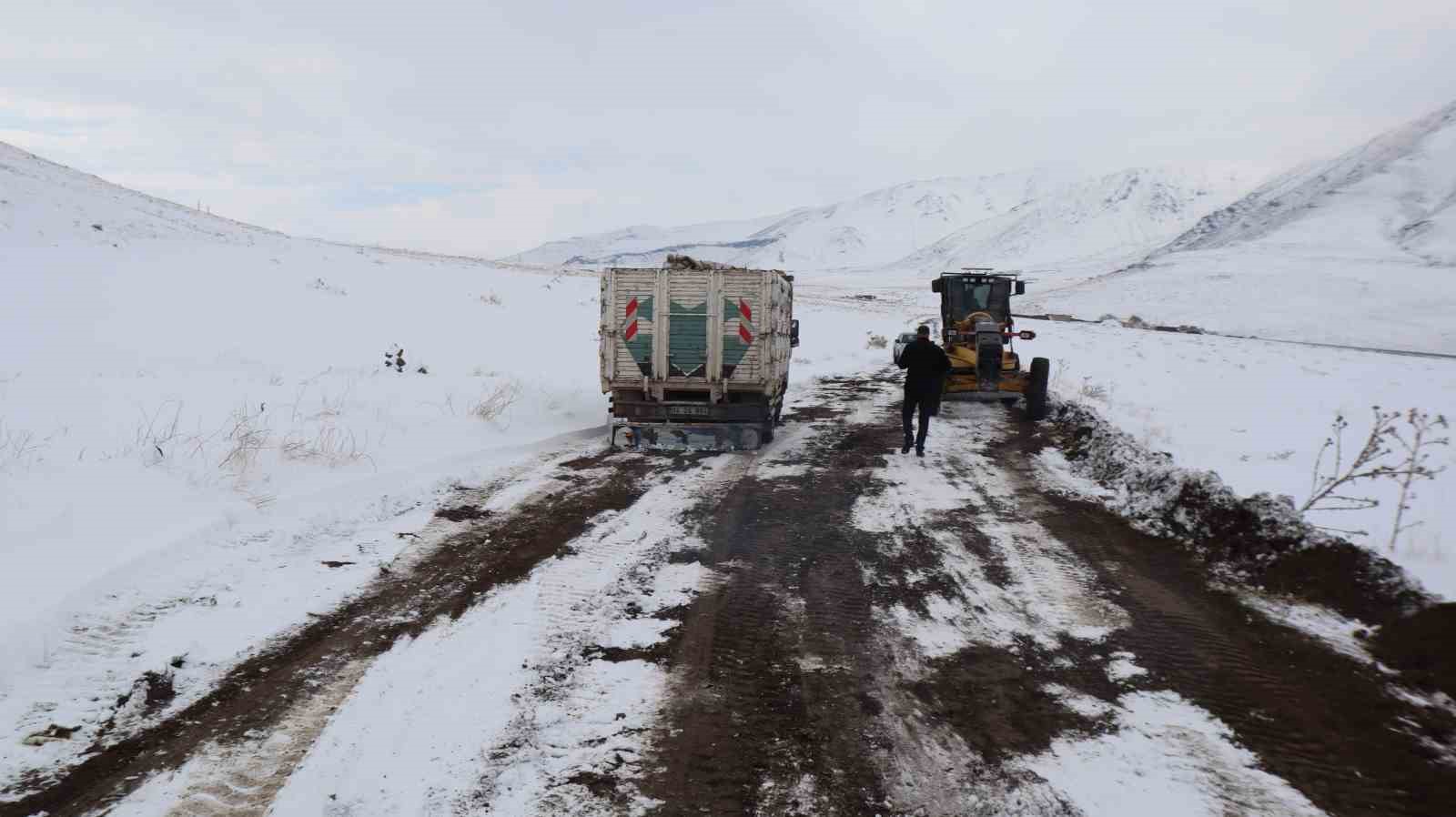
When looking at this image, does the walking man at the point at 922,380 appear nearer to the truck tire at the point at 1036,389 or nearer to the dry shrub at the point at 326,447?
the truck tire at the point at 1036,389

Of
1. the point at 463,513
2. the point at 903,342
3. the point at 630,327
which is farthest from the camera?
the point at 903,342

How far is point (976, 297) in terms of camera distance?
1599 centimetres

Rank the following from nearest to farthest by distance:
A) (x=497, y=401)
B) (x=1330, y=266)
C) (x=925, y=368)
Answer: (x=925, y=368) → (x=497, y=401) → (x=1330, y=266)

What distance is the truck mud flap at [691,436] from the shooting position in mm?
10508

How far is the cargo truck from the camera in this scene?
1059 cm

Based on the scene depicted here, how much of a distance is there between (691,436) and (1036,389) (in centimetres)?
637

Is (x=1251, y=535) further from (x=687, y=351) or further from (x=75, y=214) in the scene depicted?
(x=75, y=214)

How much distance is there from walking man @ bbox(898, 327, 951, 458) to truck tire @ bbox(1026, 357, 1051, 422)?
130 inches

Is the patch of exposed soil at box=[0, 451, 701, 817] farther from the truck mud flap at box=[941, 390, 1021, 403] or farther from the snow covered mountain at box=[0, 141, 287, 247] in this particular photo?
the snow covered mountain at box=[0, 141, 287, 247]

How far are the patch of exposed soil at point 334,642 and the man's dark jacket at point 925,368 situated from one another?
179 inches

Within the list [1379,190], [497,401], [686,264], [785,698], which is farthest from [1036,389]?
[1379,190]

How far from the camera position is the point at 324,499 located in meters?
7.04

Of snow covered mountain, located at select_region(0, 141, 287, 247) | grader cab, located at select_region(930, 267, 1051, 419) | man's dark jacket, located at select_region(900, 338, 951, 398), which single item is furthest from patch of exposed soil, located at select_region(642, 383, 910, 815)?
snow covered mountain, located at select_region(0, 141, 287, 247)

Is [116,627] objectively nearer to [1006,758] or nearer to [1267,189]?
[1006,758]
